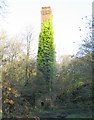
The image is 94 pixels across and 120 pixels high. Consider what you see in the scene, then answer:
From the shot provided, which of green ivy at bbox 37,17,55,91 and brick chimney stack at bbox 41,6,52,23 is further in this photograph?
brick chimney stack at bbox 41,6,52,23

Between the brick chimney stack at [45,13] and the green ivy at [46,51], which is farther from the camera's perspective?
the brick chimney stack at [45,13]

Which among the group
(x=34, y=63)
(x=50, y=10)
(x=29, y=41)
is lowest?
(x=34, y=63)

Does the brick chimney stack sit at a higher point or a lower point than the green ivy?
higher

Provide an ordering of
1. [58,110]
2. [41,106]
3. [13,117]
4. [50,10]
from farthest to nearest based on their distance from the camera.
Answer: [50,10], [41,106], [58,110], [13,117]

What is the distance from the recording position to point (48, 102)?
22.6 meters

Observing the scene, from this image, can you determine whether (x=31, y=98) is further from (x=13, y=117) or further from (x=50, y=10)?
(x=13, y=117)

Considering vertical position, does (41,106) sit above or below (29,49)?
below

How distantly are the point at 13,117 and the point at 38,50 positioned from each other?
59.4 ft

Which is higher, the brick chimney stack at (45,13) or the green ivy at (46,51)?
the brick chimney stack at (45,13)

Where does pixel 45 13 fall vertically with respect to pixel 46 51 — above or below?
above

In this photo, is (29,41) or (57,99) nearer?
(57,99)

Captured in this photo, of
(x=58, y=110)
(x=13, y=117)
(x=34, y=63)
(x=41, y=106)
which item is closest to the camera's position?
(x=13, y=117)

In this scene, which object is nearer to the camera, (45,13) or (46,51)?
(46,51)

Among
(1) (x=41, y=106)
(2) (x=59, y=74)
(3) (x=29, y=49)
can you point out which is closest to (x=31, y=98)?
(1) (x=41, y=106)
